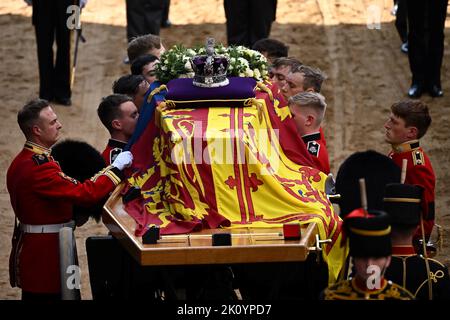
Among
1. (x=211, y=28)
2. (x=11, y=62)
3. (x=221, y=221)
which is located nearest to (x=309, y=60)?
(x=211, y=28)

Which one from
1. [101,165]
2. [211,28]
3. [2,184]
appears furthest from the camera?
[211,28]

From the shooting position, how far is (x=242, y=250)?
6.45 metres

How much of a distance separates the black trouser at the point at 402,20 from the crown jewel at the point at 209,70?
21.0 feet

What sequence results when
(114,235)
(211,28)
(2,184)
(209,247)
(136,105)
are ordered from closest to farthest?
(209,247) → (114,235) → (136,105) → (2,184) → (211,28)

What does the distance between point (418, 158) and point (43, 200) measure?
230 centimetres

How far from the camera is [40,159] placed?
7.25 m

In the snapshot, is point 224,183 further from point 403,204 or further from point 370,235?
point 370,235

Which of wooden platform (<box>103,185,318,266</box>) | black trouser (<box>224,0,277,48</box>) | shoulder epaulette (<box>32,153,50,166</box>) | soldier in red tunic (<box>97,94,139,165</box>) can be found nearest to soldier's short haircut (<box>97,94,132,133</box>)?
soldier in red tunic (<box>97,94,139,165</box>)

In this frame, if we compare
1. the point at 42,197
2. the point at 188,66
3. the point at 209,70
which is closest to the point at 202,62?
the point at 209,70

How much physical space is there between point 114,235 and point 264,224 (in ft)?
2.99

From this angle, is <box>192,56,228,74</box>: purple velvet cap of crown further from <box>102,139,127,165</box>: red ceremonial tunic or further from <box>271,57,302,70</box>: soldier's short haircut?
<box>271,57,302,70</box>: soldier's short haircut

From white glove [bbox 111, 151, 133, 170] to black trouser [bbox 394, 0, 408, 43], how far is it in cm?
668

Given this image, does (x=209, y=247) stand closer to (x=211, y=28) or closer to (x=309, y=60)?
(x=309, y=60)

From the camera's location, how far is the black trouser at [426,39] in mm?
12250
